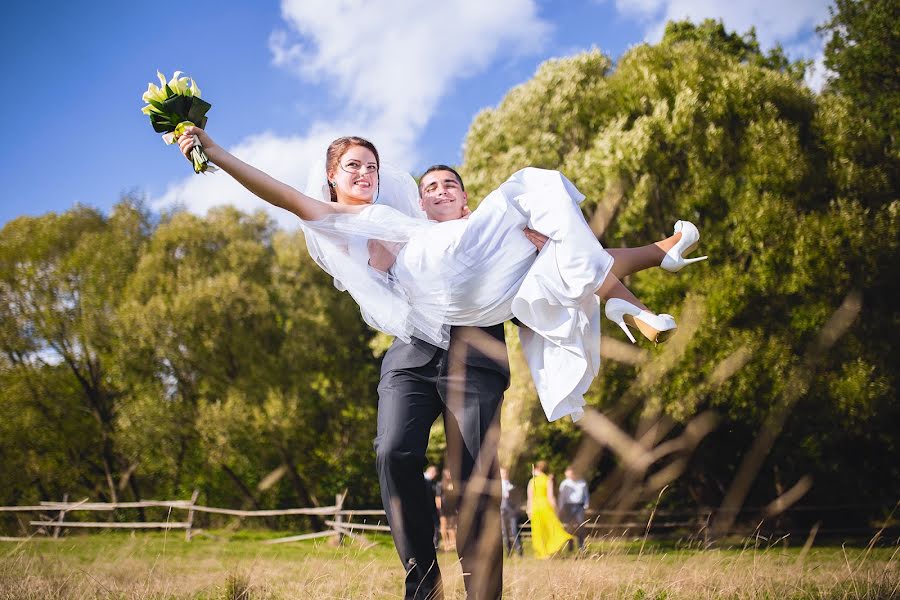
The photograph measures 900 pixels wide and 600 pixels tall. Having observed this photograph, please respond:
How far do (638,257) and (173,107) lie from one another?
2061 mm

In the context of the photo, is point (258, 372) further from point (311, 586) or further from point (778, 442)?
point (311, 586)

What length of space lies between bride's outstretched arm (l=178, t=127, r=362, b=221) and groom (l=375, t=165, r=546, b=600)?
67 cm

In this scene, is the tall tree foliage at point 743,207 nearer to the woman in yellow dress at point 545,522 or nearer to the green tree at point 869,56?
the green tree at point 869,56

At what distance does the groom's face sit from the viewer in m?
3.40

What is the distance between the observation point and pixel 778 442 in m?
13.5

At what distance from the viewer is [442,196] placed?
11.1 feet

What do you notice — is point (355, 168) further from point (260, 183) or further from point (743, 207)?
point (743, 207)

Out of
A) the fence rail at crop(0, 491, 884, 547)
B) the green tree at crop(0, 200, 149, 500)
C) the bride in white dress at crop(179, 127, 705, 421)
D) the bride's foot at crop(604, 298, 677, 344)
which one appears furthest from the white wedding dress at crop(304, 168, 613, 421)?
the green tree at crop(0, 200, 149, 500)

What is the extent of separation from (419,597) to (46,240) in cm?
2224

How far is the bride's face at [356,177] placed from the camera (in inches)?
125

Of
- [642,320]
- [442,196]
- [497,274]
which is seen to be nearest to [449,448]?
[497,274]

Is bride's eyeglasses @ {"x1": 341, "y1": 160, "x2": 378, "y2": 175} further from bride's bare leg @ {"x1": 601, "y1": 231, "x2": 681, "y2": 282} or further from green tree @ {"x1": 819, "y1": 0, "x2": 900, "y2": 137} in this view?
green tree @ {"x1": 819, "y1": 0, "x2": 900, "y2": 137}

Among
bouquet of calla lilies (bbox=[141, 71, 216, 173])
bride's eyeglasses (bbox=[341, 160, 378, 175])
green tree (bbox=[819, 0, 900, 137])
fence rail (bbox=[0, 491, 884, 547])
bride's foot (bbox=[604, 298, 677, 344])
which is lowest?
fence rail (bbox=[0, 491, 884, 547])

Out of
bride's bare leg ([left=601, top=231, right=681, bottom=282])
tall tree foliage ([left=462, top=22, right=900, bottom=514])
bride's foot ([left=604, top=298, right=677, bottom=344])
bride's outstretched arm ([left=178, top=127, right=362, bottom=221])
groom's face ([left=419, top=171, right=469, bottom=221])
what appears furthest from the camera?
tall tree foliage ([left=462, top=22, right=900, bottom=514])
